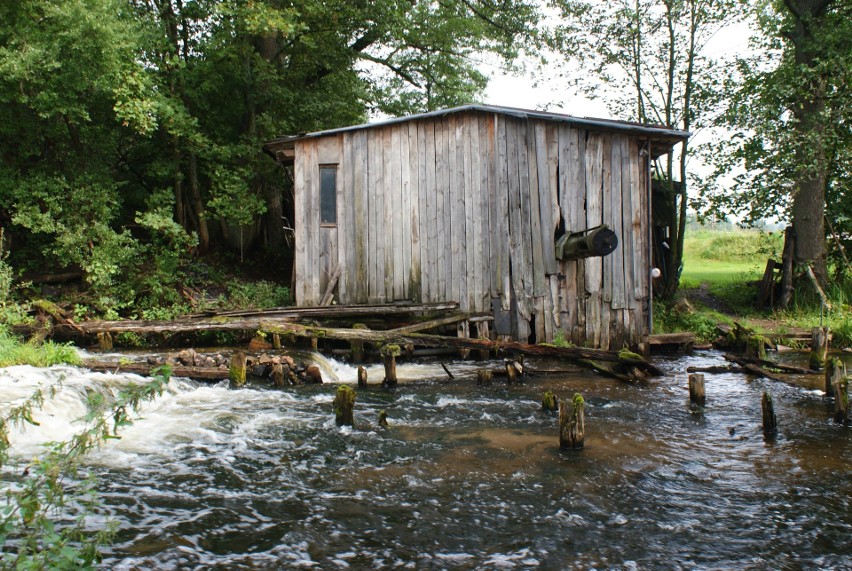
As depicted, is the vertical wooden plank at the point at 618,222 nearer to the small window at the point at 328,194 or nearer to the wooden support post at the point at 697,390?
the wooden support post at the point at 697,390

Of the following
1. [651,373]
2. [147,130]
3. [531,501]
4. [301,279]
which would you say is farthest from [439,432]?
[147,130]

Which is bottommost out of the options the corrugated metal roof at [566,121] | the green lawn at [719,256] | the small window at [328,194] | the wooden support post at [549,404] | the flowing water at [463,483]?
the flowing water at [463,483]

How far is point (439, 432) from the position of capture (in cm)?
742

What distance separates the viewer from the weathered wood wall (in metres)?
12.5

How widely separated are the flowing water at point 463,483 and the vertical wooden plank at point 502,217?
374 centimetres

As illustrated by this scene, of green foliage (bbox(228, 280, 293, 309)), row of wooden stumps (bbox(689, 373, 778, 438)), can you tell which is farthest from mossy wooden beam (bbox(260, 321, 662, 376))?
green foliage (bbox(228, 280, 293, 309))

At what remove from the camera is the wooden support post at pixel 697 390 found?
8.59 meters

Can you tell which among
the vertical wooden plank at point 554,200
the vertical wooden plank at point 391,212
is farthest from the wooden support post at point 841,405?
the vertical wooden plank at point 391,212

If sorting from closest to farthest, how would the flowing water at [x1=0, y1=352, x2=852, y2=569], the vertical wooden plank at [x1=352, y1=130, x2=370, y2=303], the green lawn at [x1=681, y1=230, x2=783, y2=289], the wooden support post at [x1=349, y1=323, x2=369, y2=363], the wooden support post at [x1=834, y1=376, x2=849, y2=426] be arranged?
the flowing water at [x1=0, y1=352, x2=852, y2=569] < the wooden support post at [x1=834, y1=376, x2=849, y2=426] < the wooden support post at [x1=349, y1=323, x2=369, y2=363] < the vertical wooden plank at [x1=352, y1=130, x2=370, y2=303] < the green lawn at [x1=681, y1=230, x2=783, y2=289]

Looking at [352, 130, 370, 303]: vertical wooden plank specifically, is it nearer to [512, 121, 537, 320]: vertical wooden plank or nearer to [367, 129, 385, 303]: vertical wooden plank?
[367, 129, 385, 303]: vertical wooden plank

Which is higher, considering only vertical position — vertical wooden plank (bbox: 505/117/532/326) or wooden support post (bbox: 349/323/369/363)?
vertical wooden plank (bbox: 505/117/532/326)

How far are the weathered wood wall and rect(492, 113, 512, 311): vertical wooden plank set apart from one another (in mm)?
20

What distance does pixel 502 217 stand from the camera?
1248 centimetres

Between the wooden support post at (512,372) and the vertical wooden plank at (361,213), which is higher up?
the vertical wooden plank at (361,213)
